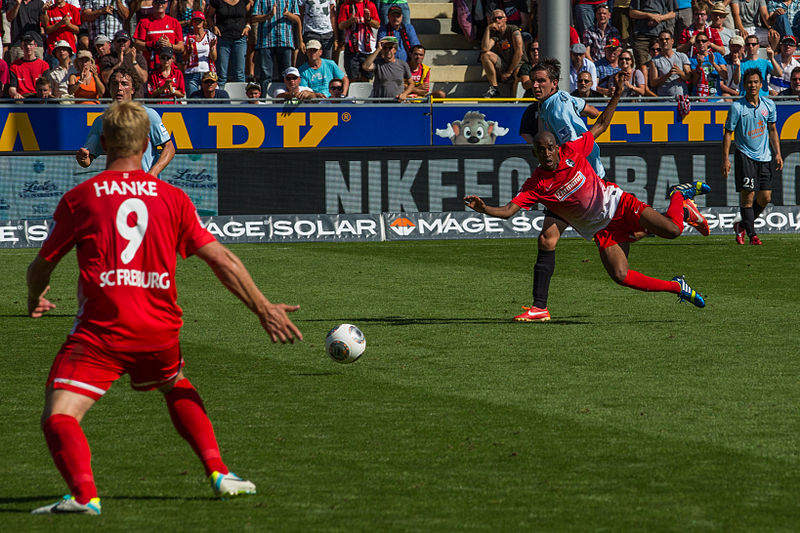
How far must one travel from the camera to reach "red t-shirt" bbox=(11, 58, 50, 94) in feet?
66.3

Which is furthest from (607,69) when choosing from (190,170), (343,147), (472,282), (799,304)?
(799,304)

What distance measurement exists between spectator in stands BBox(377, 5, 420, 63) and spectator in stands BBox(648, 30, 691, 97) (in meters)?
4.24

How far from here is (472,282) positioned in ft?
47.8

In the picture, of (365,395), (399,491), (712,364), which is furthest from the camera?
(712,364)

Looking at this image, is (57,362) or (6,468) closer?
(57,362)

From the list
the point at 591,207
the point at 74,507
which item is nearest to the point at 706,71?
the point at 591,207

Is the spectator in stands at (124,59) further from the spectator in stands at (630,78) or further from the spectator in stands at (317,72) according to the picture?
the spectator in stands at (630,78)

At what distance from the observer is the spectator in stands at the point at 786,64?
23.1m

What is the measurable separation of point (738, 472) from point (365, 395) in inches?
108

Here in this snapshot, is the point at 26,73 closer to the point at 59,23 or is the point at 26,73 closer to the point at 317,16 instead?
the point at 59,23

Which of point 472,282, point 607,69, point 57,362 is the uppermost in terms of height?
point 607,69

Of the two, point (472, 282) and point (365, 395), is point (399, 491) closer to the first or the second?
point (365, 395)

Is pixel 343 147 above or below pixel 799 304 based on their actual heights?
above

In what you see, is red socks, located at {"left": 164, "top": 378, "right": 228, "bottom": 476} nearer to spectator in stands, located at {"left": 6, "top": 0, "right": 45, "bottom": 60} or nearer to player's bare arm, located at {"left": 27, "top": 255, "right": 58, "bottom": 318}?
player's bare arm, located at {"left": 27, "top": 255, "right": 58, "bottom": 318}
